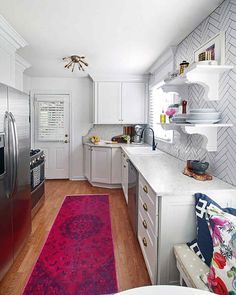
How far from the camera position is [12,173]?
6.33 ft

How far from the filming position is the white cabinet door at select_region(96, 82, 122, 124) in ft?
15.5

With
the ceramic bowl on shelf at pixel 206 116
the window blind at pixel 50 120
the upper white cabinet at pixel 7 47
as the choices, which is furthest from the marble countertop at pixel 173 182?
the window blind at pixel 50 120

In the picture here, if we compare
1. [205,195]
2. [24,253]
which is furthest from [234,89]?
[24,253]

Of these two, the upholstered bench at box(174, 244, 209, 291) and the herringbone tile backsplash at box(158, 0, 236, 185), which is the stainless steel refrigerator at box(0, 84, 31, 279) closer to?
the upholstered bench at box(174, 244, 209, 291)

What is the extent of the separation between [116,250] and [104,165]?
7.65ft

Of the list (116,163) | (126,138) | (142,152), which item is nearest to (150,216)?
(142,152)

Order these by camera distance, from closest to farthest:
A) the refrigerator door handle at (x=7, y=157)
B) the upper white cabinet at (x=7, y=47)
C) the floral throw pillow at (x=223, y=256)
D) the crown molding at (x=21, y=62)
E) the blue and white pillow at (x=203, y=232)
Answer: the floral throw pillow at (x=223, y=256) < the blue and white pillow at (x=203, y=232) < the refrigerator door handle at (x=7, y=157) < the upper white cabinet at (x=7, y=47) < the crown molding at (x=21, y=62)

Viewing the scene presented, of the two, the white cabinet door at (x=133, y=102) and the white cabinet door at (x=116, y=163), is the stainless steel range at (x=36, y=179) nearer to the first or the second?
the white cabinet door at (x=116, y=163)

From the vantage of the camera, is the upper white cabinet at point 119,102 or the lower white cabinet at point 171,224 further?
the upper white cabinet at point 119,102

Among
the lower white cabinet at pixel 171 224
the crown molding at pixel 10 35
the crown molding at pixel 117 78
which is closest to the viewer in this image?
the lower white cabinet at pixel 171 224

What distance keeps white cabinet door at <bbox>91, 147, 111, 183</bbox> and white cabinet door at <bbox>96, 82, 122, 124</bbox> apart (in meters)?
0.67

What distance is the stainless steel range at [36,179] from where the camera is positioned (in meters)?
3.05

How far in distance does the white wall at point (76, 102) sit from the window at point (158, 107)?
4.98ft

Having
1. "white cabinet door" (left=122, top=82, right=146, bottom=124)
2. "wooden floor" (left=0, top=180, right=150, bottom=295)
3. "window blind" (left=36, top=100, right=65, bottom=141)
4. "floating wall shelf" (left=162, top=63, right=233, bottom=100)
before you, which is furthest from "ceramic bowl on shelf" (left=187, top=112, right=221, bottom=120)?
"window blind" (left=36, top=100, right=65, bottom=141)
